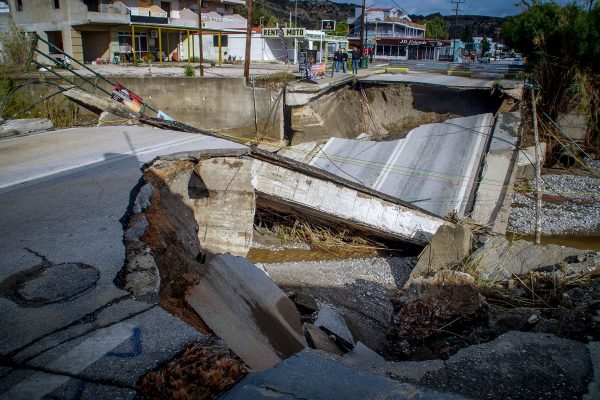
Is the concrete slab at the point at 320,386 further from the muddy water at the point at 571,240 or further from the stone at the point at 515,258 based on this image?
the muddy water at the point at 571,240

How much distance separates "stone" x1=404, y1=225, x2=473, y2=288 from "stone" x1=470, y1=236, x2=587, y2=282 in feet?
0.94

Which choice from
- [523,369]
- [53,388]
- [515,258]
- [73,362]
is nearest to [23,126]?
A: [73,362]

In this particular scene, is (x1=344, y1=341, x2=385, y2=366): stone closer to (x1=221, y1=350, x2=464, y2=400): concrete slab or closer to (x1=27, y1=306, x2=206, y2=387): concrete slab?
(x1=221, y1=350, x2=464, y2=400): concrete slab

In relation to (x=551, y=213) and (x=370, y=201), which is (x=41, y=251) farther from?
(x=551, y=213)

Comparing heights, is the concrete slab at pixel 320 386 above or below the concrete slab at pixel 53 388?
above

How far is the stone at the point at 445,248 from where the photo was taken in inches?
330

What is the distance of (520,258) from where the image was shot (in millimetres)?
8031

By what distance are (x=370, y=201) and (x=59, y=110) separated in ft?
32.5

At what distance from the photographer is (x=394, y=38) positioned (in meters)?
58.8

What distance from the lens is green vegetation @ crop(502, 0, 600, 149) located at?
16672 millimetres

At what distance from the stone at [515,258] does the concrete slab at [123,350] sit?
6141mm

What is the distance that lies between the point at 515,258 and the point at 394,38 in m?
56.0

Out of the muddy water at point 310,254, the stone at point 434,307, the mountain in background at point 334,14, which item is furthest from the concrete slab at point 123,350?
the mountain in background at point 334,14

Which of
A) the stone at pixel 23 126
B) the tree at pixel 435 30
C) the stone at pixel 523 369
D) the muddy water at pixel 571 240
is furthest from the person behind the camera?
the tree at pixel 435 30
